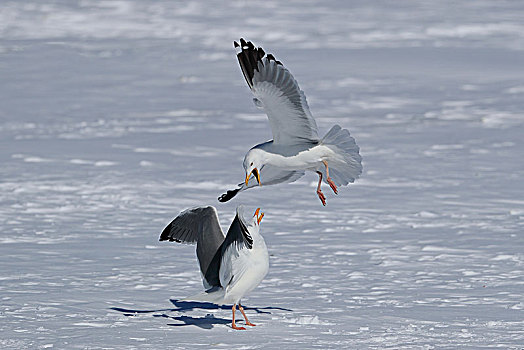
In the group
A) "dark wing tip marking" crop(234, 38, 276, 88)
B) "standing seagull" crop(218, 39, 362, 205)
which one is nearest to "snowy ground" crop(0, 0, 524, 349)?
"standing seagull" crop(218, 39, 362, 205)

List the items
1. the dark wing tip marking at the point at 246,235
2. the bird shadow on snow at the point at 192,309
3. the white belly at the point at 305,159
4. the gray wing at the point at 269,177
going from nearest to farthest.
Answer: the dark wing tip marking at the point at 246,235 → the bird shadow on snow at the point at 192,309 → the white belly at the point at 305,159 → the gray wing at the point at 269,177

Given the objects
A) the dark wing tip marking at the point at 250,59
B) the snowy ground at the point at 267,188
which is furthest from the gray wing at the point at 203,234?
the dark wing tip marking at the point at 250,59

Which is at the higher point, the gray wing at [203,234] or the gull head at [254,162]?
the gull head at [254,162]

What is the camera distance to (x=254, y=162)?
457cm

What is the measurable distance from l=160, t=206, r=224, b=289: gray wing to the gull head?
0.26 meters

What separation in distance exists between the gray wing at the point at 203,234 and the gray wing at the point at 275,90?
Result: 0.51 m

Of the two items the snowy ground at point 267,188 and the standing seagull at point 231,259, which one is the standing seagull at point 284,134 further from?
the snowy ground at point 267,188

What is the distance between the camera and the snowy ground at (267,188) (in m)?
4.54

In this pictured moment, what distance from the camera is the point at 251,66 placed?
4.60 m

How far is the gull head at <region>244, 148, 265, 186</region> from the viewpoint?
4547 mm

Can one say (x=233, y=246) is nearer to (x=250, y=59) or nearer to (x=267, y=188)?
(x=250, y=59)

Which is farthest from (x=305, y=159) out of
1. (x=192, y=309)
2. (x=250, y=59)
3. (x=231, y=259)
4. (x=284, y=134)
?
(x=192, y=309)

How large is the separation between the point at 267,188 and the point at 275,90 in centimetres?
297

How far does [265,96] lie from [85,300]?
4.19 feet
